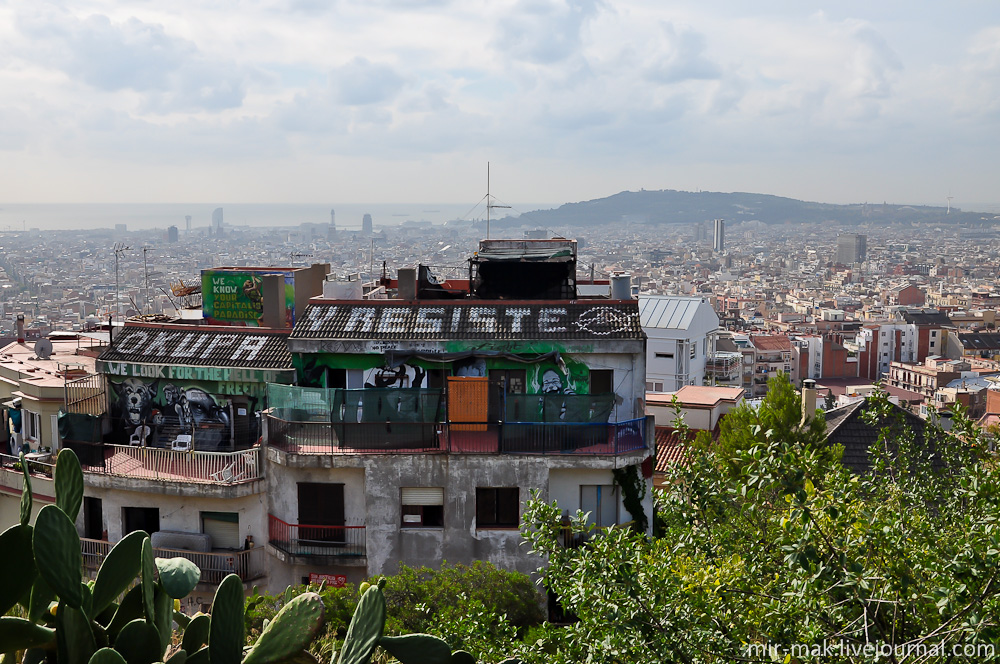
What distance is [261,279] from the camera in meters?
23.0

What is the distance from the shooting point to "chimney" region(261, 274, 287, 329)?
2283 centimetres

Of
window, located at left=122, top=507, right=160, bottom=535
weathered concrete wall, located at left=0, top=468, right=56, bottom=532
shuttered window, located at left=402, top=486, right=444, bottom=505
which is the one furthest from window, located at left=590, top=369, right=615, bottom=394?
weathered concrete wall, located at left=0, top=468, right=56, bottom=532

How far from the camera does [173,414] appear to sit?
2045 cm

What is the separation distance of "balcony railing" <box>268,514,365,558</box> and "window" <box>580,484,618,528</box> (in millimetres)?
3895

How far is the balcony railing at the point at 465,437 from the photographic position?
57.2 feet

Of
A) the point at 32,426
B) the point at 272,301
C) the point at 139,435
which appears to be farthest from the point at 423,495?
the point at 32,426

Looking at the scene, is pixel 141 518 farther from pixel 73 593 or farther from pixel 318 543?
pixel 73 593

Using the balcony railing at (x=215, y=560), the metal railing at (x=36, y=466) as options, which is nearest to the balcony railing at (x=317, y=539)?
the balcony railing at (x=215, y=560)

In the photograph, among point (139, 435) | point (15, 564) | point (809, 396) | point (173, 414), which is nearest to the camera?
point (15, 564)

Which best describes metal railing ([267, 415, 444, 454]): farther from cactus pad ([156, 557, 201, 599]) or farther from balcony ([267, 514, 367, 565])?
cactus pad ([156, 557, 201, 599])

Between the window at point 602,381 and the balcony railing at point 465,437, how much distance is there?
1.36 m

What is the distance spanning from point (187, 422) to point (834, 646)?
16256 mm

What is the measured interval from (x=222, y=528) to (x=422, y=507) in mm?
3930

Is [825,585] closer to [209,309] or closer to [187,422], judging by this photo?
[187,422]
